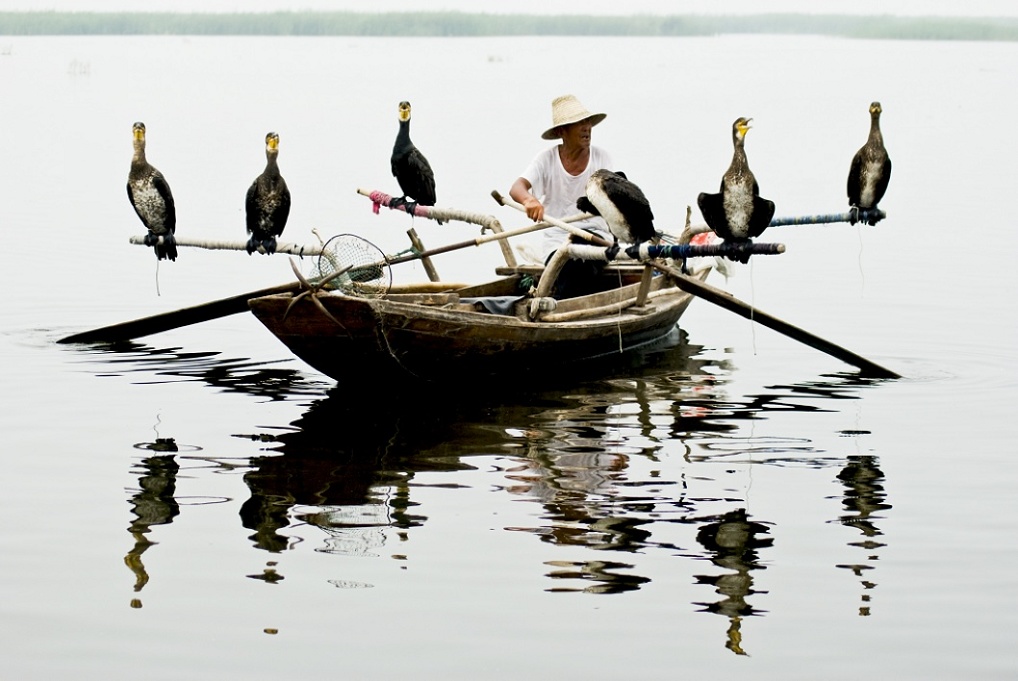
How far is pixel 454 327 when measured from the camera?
29.5 feet

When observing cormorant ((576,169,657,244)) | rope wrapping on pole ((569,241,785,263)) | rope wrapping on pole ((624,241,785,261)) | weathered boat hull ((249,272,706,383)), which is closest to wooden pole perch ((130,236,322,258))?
weathered boat hull ((249,272,706,383))

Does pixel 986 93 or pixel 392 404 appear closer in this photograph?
pixel 392 404

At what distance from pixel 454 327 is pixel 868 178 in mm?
2842

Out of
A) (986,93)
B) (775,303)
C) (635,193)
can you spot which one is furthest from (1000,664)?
(986,93)

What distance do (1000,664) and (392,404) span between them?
4459mm

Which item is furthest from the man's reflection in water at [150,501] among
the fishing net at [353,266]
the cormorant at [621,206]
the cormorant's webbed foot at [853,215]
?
the cormorant's webbed foot at [853,215]

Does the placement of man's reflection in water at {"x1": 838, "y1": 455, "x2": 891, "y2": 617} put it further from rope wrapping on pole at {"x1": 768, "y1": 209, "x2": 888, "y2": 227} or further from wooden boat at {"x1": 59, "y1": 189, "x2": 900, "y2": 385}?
rope wrapping on pole at {"x1": 768, "y1": 209, "x2": 888, "y2": 227}

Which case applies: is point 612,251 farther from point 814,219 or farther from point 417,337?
point 814,219

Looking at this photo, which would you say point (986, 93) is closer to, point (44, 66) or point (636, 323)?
point (44, 66)

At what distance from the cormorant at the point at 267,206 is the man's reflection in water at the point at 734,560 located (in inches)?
150

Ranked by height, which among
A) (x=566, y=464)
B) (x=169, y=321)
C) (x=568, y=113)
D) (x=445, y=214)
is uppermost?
(x=568, y=113)

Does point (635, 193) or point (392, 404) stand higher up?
point (635, 193)

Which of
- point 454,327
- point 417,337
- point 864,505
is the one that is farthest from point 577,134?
point 864,505

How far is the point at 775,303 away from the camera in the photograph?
→ 13.9 metres
